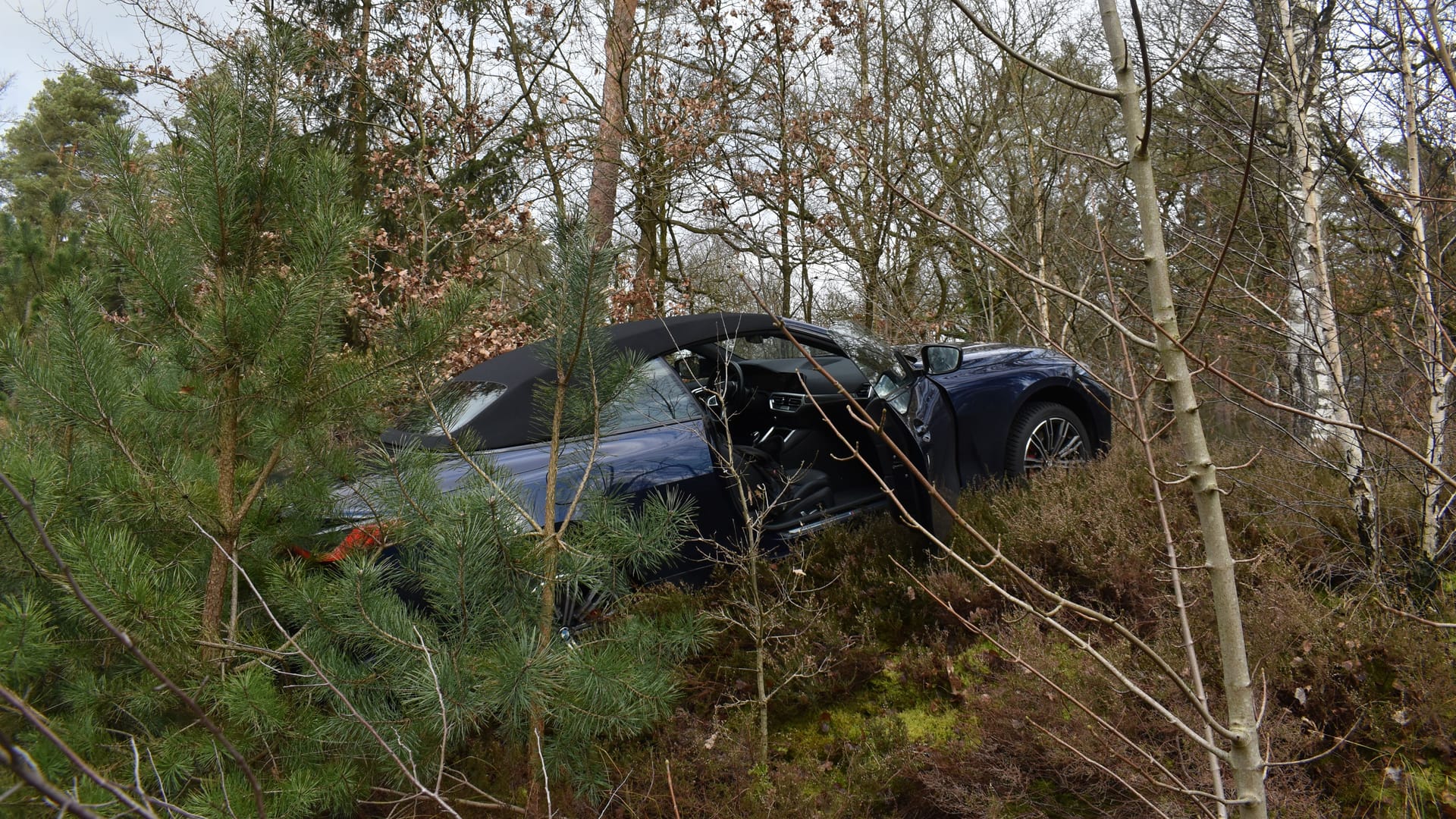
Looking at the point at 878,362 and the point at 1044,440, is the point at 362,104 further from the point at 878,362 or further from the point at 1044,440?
the point at 1044,440

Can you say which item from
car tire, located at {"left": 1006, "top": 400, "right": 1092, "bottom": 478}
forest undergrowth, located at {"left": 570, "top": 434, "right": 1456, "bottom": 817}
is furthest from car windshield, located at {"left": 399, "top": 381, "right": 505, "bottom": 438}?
car tire, located at {"left": 1006, "top": 400, "right": 1092, "bottom": 478}

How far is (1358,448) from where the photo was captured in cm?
430

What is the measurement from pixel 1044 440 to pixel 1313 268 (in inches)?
69.6

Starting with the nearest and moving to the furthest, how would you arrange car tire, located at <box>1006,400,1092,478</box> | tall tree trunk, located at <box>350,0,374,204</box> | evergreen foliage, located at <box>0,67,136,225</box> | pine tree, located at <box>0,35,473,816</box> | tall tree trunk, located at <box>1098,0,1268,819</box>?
1. tall tree trunk, located at <box>1098,0,1268,819</box>
2. pine tree, located at <box>0,35,473,816</box>
3. car tire, located at <box>1006,400,1092,478</box>
4. tall tree trunk, located at <box>350,0,374,204</box>
5. evergreen foliage, located at <box>0,67,136,225</box>

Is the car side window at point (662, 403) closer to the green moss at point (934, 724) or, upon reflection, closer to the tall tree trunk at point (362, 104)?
the green moss at point (934, 724)

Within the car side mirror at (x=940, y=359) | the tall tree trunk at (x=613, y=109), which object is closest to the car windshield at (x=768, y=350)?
the car side mirror at (x=940, y=359)

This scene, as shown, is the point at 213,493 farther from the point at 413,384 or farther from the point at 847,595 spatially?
the point at 847,595

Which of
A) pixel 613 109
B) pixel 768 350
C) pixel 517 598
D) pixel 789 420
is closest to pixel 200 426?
pixel 517 598

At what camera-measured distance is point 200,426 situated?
309 cm

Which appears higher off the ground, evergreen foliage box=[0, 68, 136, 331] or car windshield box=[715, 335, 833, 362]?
evergreen foliage box=[0, 68, 136, 331]

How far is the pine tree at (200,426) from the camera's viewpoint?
2.72m

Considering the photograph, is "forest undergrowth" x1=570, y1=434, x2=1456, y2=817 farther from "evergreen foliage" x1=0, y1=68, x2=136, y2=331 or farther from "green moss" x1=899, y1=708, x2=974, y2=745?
"evergreen foliage" x1=0, y1=68, x2=136, y2=331

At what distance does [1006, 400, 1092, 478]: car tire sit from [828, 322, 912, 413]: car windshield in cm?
85

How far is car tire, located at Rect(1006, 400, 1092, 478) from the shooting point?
5.54m
